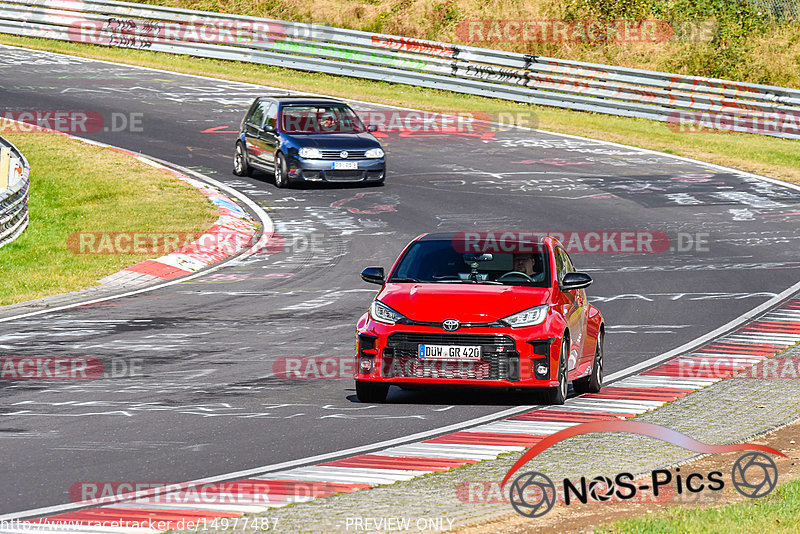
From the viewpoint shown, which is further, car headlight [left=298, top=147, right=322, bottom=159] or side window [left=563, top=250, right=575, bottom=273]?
car headlight [left=298, top=147, right=322, bottom=159]

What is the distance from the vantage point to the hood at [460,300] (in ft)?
36.1

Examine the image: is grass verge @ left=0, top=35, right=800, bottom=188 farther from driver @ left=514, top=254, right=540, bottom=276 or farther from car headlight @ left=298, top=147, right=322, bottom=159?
driver @ left=514, top=254, right=540, bottom=276

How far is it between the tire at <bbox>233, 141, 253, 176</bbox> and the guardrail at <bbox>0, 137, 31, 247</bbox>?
14.6 feet

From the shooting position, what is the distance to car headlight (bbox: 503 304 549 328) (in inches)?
433

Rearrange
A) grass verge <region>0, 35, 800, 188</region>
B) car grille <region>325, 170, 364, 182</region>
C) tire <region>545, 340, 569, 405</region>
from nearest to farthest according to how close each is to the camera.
Answer: tire <region>545, 340, 569, 405</region>, car grille <region>325, 170, 364, 182</region>, grass verge <region>0, 35, 800, 188</region>

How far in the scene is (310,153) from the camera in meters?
25.4

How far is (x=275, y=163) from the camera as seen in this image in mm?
26250

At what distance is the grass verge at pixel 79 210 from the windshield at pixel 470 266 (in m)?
7.16

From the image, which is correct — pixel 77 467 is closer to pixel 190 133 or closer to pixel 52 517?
pixel 52 517

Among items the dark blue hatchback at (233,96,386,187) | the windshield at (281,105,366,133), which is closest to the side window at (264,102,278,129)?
→ the dark blue hatchback at (233,96,386,187)

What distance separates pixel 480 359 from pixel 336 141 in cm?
1506

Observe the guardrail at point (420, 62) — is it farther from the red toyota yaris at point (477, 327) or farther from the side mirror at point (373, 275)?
the side mirror at point (373, 275)

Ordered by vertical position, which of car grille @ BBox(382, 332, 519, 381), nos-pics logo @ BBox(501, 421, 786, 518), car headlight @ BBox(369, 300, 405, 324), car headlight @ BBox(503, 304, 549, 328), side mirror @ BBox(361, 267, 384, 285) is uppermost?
side mirror @ BBox(361, 267, 384, 285)

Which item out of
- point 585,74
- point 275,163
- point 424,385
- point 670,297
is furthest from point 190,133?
point 424,385
